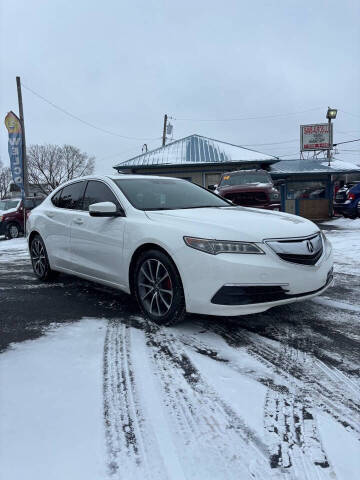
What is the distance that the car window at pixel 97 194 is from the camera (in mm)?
4234

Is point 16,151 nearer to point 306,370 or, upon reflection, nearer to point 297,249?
point 297,249

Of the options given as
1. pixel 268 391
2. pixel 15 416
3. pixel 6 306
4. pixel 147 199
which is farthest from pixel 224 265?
pixel 6 306

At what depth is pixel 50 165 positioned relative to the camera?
50.0 metres

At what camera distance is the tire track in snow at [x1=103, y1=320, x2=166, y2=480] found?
1.69 meters

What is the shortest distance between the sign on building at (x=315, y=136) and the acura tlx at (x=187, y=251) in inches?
940

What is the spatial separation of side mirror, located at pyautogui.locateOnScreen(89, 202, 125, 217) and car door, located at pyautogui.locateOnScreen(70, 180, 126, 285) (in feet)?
0.21

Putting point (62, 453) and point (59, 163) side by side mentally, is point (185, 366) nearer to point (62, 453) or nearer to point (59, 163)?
point (62, 453)

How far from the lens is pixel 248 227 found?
3223 millimetres

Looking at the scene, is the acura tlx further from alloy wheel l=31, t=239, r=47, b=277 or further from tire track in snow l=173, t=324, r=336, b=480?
alloy wheel l=31, t=239, r=47, b=277

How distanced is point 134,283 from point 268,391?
1.78 metres

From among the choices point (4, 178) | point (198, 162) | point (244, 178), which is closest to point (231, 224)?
point (244, 178)

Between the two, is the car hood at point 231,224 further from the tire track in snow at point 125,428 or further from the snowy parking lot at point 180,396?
the tire track in snow at point 125,428

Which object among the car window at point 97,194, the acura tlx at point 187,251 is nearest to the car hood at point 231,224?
the acura tlx at point 187,251

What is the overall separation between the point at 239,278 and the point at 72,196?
2937 millimetres
